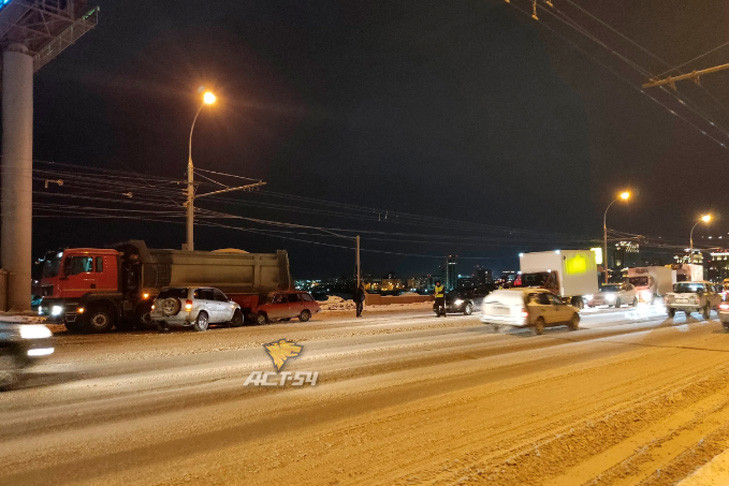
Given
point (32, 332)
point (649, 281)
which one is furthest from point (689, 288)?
point (32, 332)

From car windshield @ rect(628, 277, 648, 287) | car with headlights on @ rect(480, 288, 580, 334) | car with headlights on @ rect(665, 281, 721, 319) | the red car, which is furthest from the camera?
car windshield @ rect(628, 277, 648, 287)

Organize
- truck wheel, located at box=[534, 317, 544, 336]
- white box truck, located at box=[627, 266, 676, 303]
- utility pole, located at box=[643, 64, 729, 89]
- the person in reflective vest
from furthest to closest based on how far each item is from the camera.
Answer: white box truck, located at box=[627, 266, 676, 303], the person in reflective vest, truck wheel, located at box=[534, 317, 544, 336], utility pole, located at box=[643, 64, 729, 89]

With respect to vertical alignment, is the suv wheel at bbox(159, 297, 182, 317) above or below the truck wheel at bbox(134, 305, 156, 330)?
above

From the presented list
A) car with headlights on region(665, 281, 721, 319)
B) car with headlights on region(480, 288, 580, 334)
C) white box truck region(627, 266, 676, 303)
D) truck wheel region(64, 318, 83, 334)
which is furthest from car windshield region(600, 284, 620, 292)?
truck wheel region(64, 318, 83, 334)

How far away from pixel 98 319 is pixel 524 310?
15.4m

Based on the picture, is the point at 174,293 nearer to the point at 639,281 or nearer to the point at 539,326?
the point at 539,326

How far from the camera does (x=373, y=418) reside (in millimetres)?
6863

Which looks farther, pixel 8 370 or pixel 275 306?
pixel 275 306

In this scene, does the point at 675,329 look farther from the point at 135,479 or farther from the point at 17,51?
the point at 17,51

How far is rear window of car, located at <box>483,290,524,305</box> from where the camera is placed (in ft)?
56.5

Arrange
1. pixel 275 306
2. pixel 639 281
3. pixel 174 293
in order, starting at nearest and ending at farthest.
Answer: pixel 174 293
pixel 275 306
pixel 639 281

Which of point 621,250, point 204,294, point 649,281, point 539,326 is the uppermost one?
point 621,250

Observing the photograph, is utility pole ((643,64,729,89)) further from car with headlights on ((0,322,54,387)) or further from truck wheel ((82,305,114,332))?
truck wheel ((82,305,114,332))

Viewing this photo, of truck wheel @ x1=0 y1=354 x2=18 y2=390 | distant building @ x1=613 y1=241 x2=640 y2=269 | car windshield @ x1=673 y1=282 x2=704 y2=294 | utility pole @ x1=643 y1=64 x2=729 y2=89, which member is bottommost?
truck wheel @ x1=0 y1=354 x2=18 y2=390
